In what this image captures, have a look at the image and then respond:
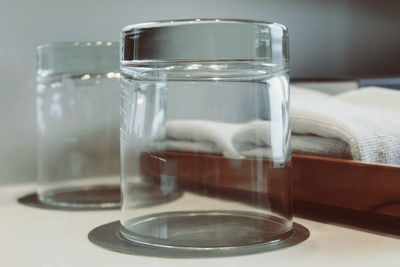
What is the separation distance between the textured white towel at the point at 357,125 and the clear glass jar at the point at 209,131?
0.22 ft

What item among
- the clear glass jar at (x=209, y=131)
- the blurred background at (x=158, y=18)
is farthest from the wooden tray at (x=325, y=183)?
A: the blurred background at (x=158, y=18)

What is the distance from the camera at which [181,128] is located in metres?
0.78

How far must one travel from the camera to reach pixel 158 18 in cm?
104

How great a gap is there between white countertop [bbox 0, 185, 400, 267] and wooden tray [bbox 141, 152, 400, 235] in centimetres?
3

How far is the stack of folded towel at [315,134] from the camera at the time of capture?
0.65 metres

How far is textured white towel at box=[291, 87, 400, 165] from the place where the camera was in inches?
25.4

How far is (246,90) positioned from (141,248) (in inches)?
7.9

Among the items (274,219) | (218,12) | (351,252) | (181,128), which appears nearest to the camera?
(351,252)

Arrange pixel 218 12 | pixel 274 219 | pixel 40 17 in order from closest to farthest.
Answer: pixel 274 219 → pixel 40 17 → pixel 218 12

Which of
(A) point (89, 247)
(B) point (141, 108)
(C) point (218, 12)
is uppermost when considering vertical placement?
(C) point (218, 12)

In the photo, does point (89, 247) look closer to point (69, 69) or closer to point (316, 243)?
point (316, 243)

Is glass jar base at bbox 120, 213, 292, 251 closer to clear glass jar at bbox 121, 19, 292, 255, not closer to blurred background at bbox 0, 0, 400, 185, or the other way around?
clear glass jar at bbox 121, 19, 292, 255

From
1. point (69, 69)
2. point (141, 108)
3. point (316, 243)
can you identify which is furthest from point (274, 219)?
point (69, 69)

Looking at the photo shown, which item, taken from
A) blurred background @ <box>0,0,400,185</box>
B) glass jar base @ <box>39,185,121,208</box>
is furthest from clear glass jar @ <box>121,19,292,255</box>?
blurred background @ <box>0,0,400,185</box>
